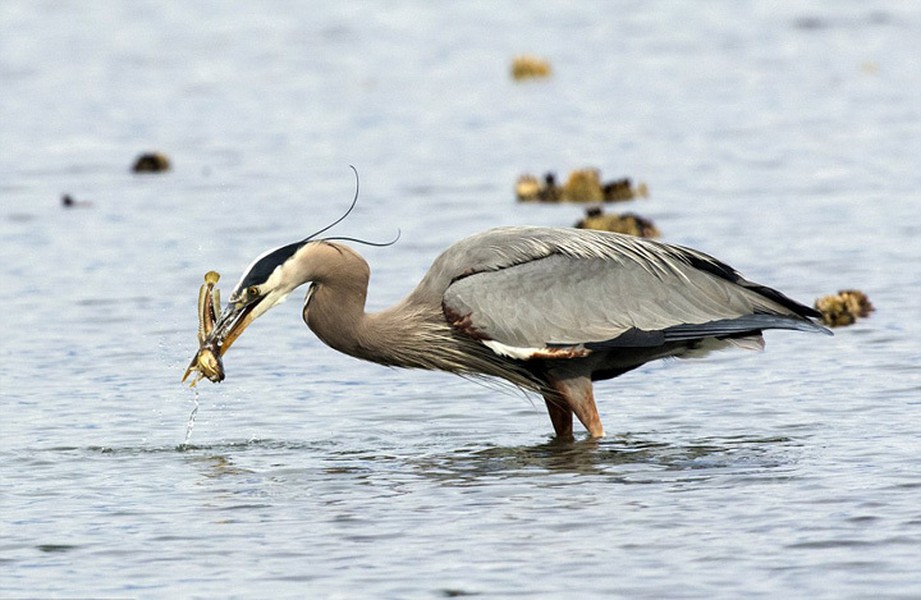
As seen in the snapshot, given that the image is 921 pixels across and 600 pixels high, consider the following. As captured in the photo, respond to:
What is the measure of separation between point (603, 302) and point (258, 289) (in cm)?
183

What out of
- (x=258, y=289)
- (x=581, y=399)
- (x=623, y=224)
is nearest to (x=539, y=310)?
(x=581, y=399)

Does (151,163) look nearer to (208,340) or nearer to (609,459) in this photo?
(208,340)

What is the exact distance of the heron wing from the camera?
10.1 metres

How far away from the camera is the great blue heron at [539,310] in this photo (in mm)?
10055

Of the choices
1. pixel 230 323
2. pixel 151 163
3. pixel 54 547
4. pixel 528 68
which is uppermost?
pixel 528 68

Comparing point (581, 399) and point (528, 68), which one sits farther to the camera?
point (528, 68)

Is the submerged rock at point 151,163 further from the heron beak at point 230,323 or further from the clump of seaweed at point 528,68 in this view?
the heron beak at point 230,323

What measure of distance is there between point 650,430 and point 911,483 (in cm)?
201

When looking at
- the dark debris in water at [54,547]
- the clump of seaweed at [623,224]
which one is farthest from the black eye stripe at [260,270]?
the clump of seaweed at [623,224]

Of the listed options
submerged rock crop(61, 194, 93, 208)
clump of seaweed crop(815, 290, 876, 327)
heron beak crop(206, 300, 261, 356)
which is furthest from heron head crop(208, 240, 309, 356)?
submerged rock crop(61, 194, 93, 208)

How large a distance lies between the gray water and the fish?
1.55 ft

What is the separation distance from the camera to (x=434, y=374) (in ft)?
40.3

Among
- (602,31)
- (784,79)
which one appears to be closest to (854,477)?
(784,79)

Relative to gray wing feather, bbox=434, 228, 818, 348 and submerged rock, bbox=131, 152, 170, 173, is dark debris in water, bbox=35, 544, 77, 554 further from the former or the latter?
submerged rock, bbox=131, 152, 170, 173
